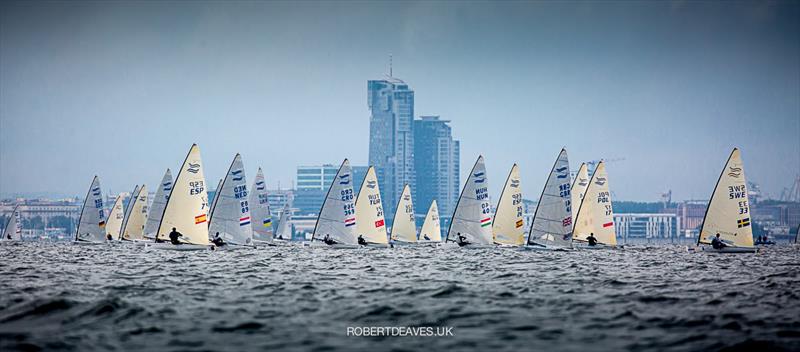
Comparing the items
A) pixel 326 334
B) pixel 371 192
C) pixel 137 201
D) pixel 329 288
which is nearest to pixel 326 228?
pixel 371 192

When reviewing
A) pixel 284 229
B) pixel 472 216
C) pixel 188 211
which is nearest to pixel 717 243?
pixel 472 216

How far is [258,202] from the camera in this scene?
80.0 meters

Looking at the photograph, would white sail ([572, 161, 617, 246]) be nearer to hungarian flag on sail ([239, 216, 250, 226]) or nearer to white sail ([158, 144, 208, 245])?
hungarian flag on sail ([239, 216, 250, 226])

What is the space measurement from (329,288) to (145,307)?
749cm

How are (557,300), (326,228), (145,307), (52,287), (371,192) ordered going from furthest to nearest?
(371,192), (326,228), (52,287), (557,300), (145,307)

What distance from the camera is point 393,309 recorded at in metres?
23.1

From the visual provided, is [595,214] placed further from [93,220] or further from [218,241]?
[93,220]

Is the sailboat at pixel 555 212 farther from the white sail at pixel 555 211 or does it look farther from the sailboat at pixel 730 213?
the sailboat at pixel 730 213

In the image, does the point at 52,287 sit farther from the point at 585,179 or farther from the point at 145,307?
the point at 585,179

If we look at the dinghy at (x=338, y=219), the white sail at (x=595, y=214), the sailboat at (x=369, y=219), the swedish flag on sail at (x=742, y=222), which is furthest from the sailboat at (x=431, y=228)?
the swedish flag on sail at (x=742, y=222)

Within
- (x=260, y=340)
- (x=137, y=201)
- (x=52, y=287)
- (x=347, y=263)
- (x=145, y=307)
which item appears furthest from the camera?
(x=137, y=201)

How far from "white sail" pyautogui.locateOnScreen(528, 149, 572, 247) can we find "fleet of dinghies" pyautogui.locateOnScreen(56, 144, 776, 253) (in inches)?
2.7

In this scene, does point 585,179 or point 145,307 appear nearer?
point 145,307

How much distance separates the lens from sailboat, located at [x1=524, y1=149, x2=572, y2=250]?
211 feet
